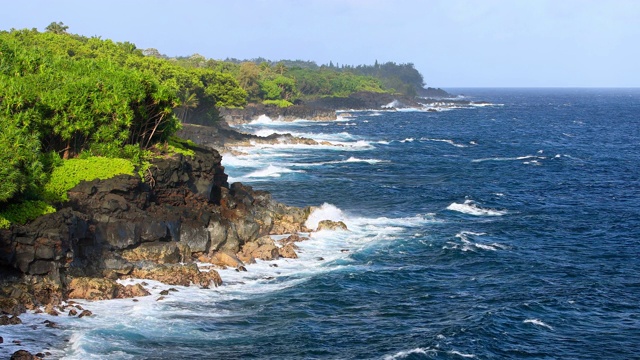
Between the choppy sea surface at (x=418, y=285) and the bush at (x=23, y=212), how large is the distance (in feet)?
24.5

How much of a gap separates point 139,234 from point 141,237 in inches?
9.6

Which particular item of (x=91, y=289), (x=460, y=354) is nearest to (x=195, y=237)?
(x=91, y=289)

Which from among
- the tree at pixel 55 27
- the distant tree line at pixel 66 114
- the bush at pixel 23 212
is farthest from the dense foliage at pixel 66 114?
the tree at pixel 55 27

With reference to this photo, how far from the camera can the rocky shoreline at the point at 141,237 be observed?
1551 inches

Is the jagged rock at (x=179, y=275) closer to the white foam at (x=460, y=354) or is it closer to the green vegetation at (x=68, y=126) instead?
the green vegetation at (x=68, y=126)

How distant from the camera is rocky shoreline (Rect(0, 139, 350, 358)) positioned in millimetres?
39406

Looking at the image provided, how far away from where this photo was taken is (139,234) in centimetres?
4684

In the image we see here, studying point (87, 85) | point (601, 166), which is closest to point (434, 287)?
point (87, 85)

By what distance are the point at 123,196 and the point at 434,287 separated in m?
21.4

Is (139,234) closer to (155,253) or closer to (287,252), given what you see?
(155,253)

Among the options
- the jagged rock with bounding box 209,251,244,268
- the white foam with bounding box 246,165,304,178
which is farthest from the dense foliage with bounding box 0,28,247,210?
the white foam with bounding box 246,165,304,178

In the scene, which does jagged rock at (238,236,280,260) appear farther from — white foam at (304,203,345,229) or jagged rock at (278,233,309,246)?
white foam at (304,203,345,229)

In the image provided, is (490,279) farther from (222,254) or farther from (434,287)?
(222,254)

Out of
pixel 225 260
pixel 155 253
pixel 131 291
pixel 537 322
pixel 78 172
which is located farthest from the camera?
pixel 78 172
